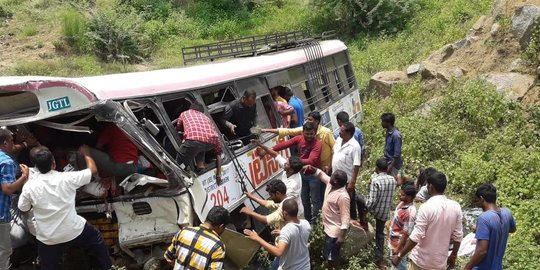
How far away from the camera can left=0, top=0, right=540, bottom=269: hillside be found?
8.14 metres

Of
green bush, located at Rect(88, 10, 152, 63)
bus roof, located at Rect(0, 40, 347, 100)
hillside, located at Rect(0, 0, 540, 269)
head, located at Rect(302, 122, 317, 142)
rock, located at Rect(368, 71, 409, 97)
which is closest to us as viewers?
bus roof, located at Rect(0, 40, 347, 100)

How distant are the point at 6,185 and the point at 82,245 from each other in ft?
2.85

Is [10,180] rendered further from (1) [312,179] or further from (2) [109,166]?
(1) [312,179]

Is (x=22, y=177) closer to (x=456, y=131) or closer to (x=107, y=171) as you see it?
(x=107, y=171)

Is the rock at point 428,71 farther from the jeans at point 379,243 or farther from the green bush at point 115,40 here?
the green bush at point 115,40

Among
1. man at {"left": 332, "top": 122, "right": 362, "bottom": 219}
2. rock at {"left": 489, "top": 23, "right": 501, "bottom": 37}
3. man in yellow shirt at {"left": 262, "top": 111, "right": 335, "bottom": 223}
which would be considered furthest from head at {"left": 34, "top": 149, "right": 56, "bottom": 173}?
rock at {"left": 489, "top": 23, "right": 501, "bottom": 37}

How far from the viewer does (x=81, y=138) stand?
5.50m

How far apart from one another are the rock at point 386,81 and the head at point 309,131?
7689 mm

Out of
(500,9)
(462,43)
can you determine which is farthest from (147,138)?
(500,9)

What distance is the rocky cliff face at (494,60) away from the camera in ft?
35.7

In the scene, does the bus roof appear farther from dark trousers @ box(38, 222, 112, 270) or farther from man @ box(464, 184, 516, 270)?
man @ box(464, 184, 516, 270)

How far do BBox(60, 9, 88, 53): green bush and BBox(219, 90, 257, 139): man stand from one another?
637 inches

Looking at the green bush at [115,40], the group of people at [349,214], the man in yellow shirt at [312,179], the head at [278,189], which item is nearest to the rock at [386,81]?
the group of people at [349,214]

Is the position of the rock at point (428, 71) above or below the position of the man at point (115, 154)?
below
